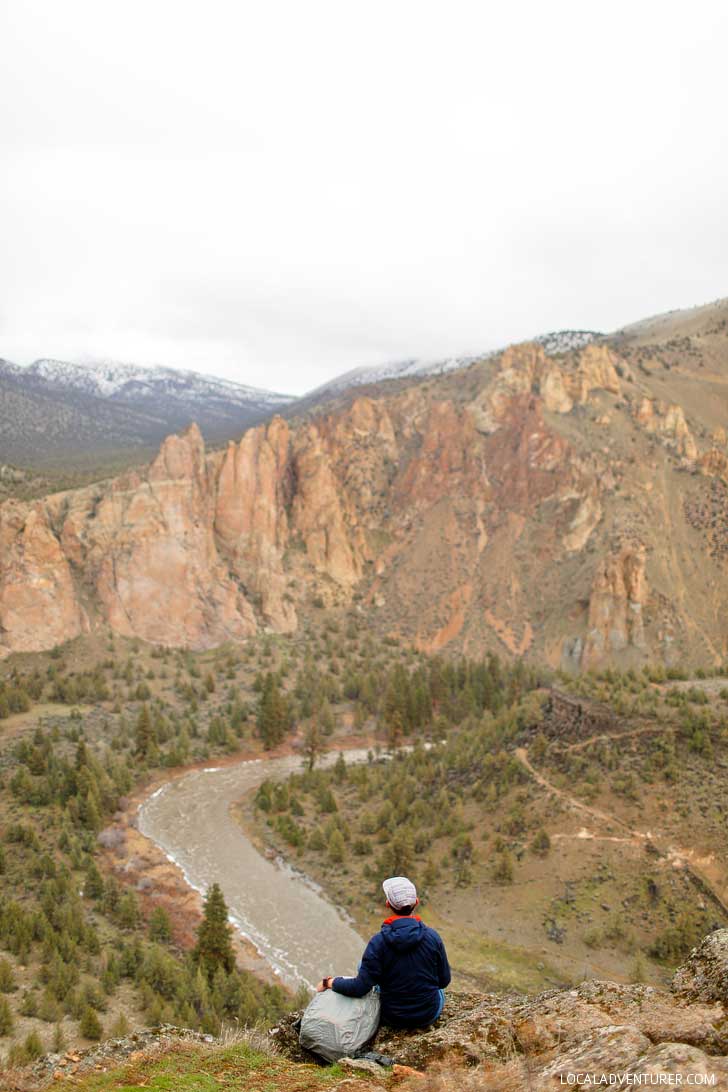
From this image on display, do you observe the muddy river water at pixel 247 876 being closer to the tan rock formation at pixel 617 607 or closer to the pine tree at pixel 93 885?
the pine tree at pixel 93 885

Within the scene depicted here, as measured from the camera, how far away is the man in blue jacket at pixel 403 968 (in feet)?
26.9

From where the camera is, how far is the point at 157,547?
7894cm

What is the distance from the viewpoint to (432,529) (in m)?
96.6

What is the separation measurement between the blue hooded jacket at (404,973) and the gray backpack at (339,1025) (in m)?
0.14

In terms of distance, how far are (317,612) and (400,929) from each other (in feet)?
269

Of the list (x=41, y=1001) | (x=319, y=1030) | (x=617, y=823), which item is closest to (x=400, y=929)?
(x=319, y=1030)

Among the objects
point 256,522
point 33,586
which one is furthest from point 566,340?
point 33,586

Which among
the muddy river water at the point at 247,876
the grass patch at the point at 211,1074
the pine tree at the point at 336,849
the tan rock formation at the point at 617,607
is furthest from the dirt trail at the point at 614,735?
the tan rock formation at the point at 617,607

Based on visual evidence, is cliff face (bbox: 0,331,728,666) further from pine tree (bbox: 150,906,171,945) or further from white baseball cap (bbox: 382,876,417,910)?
white baseball cap (bbox: 382,876,417,910)

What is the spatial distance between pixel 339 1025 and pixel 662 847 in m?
28.3

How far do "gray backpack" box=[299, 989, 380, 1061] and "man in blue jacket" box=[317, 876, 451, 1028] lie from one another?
0.44 ft

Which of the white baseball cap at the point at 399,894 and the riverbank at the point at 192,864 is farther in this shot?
the riverbank at the point at 192,864

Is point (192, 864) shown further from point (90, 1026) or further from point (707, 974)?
point (707, 974)

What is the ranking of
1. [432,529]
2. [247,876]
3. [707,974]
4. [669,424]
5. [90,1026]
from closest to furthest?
1. [707,974]
2. [90,1026]
3. [247,876]
4. [669,424]
5. [432,529]
